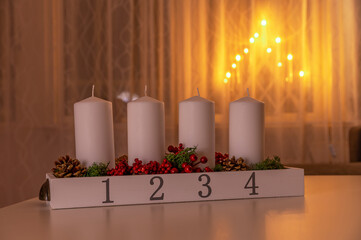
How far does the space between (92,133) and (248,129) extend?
0.36 m

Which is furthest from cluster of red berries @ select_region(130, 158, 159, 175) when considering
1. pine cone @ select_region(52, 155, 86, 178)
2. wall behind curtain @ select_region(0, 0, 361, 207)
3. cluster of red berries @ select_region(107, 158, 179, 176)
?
wall behind curtain @ select_region(0, 0, 361, 207)

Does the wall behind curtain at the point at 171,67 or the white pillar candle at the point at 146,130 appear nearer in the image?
the white pillar candle at the point at 146,130

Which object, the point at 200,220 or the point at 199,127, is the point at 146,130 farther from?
the point at 200,220

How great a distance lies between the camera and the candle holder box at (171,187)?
37.2 inches

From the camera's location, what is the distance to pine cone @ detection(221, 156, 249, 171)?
3.44ft

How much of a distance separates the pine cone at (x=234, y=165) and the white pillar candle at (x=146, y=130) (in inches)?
5.8

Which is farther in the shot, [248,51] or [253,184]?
Answer: [248,51]

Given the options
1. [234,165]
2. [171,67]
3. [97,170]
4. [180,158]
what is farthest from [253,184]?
[171,67]

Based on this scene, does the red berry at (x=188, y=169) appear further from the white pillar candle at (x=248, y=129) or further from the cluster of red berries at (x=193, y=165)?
the white pillar candle at (x=248, y=129)

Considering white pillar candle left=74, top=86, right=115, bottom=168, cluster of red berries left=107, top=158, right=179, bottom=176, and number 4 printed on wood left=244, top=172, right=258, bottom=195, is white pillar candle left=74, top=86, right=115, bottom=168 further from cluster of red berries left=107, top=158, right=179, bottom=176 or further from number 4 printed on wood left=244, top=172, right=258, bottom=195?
number 4 printed on wood left=244, top=172, right=258, bottom=195

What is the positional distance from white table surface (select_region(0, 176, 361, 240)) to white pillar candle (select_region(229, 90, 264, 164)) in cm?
14

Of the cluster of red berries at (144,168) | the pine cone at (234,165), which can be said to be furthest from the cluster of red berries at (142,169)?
the pine cone at (234,165)

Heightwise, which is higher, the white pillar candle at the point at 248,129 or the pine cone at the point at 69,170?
the white pillar candle at the point at 248,129

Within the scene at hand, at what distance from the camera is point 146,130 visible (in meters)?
1.05
